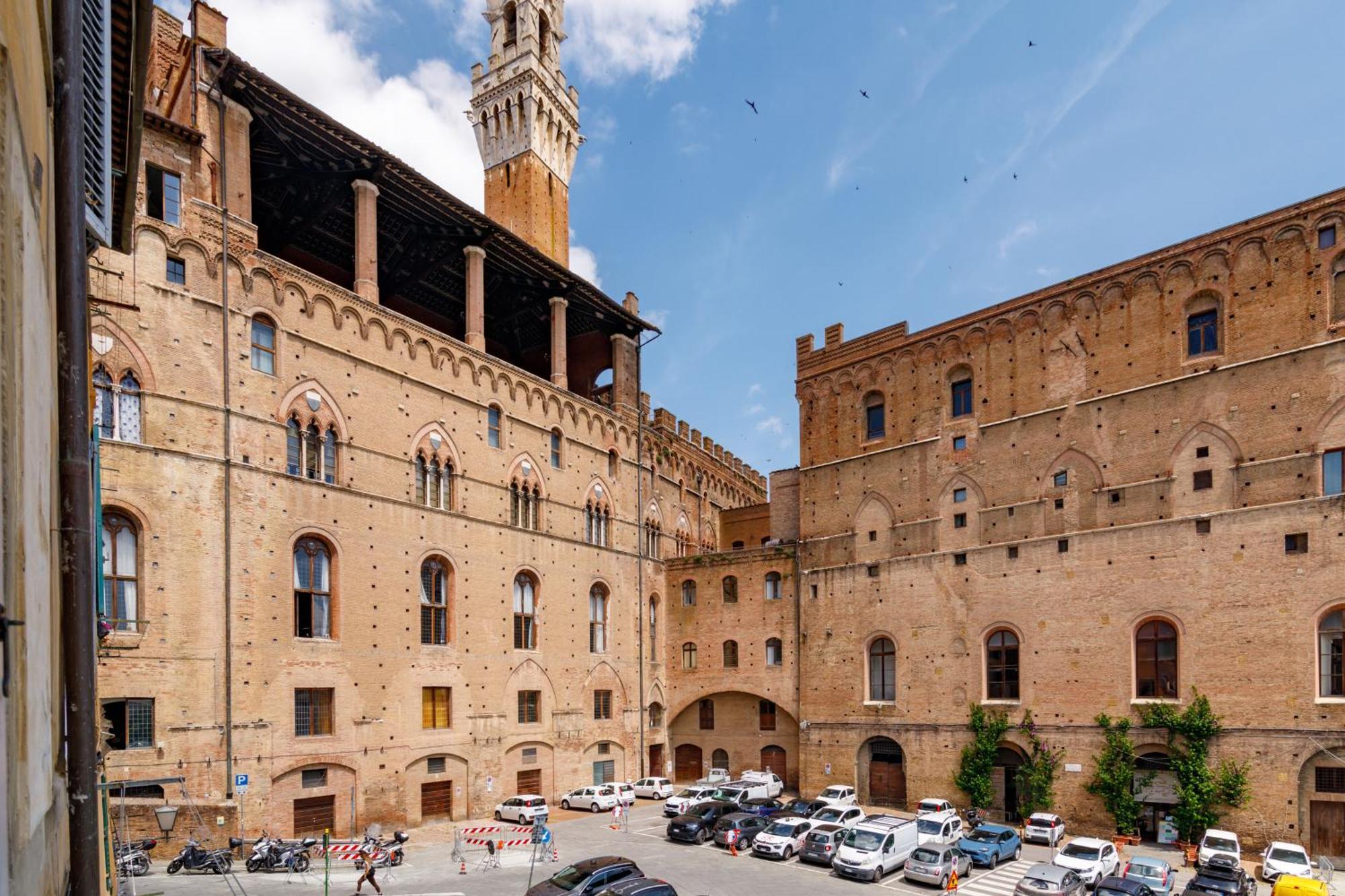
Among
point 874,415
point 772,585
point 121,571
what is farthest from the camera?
point 772,585

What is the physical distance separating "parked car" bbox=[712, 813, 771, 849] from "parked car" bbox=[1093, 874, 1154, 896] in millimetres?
10835

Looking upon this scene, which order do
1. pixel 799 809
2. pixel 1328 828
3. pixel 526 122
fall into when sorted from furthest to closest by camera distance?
pixel 526 122 → pixel 799 809 → pixel 1328 828

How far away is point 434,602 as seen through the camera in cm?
3231

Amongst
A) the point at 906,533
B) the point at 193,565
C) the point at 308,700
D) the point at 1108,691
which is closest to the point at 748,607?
the point at 906,533

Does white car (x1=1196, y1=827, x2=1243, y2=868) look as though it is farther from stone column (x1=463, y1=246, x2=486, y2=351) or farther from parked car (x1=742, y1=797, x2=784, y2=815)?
stone column (x1=463, y1=246, x2=486, y2=351)

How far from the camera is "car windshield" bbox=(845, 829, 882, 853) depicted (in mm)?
25094

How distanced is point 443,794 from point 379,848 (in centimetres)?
725

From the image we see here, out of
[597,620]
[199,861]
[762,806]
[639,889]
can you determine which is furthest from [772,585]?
[199,861]

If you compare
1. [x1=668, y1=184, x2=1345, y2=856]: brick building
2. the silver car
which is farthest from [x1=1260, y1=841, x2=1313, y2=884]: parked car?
the silver car

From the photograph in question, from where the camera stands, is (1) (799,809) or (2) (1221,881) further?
(1) (799,809)

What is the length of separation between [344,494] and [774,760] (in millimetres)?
24326

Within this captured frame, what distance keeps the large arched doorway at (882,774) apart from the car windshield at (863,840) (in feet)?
34.9

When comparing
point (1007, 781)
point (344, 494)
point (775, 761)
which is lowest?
point (775, 761)

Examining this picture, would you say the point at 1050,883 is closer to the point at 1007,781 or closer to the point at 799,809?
the point at 799,809
